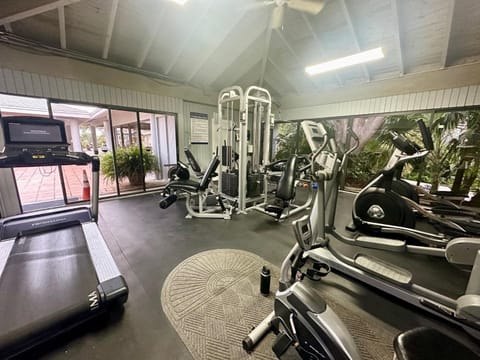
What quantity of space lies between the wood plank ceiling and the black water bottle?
3.11 m

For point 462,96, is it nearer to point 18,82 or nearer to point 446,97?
point 446,97

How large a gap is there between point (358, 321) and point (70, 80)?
5.72m

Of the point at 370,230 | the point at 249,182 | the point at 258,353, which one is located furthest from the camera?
the point at 249,182

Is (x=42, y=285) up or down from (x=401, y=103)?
down

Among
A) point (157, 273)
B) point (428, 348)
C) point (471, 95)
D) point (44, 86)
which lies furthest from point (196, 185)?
point (471, 95)

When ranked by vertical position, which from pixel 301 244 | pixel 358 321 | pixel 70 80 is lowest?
pixel 358 321

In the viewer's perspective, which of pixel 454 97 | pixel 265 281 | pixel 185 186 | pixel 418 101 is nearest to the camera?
pixel 265 281

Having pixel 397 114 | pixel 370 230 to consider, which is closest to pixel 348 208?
pixel 370 230

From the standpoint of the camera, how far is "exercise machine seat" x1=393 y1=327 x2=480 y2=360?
0.72 m

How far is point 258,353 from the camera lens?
1307 mm

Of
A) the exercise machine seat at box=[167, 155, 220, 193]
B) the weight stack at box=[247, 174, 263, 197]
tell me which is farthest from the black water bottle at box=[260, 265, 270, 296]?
the weight stack at box=[247, 174, 263, 197]

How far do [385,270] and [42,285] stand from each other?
9.80ft

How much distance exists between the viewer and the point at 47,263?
71.5 inches

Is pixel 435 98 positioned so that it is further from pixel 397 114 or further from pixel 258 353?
pixel 258 353
